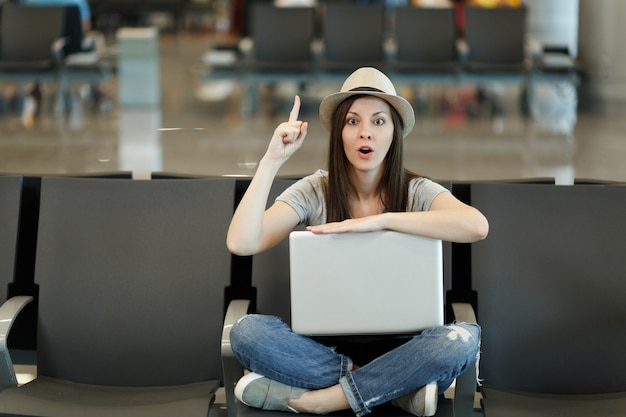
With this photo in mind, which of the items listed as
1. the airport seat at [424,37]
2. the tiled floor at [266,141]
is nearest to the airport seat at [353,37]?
the airport seat at [424,37]

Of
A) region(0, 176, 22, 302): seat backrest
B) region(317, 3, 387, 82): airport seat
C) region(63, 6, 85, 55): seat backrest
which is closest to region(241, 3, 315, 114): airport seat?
region(317, 3, 387, 82): airport seat

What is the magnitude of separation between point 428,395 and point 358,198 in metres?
0.62

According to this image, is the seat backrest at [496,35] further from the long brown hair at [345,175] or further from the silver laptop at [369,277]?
the silver laptop at [369,277]

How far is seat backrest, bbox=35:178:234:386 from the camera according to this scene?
2934 millimetres

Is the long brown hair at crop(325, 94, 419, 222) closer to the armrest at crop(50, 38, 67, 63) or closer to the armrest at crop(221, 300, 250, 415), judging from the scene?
the armrest at crop(221, 300, 250, 415)

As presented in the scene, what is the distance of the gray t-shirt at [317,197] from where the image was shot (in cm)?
270

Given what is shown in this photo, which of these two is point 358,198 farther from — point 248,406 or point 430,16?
point 430,16

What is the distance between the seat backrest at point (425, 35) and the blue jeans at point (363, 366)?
626 cm

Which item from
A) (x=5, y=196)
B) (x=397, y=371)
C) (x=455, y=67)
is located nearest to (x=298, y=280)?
(x=397, y=371)

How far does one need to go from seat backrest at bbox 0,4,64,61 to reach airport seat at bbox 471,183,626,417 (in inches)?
255

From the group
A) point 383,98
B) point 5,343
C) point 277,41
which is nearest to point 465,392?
point 383,98

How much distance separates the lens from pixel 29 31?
8.63 metres

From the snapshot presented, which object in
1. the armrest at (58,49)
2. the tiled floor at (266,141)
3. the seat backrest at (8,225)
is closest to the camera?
the seat backrest at (8,225)

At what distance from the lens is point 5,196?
10.0 feet
